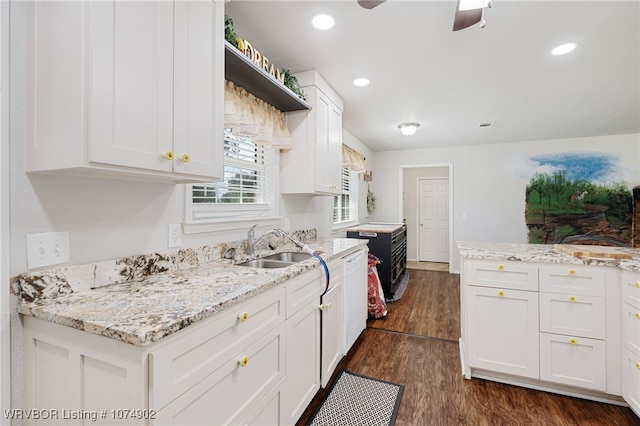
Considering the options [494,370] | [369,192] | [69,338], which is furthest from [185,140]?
[369,192]

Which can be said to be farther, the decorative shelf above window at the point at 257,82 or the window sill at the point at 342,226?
the window sill at the point at 342,226

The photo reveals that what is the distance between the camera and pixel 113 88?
3.12 ft

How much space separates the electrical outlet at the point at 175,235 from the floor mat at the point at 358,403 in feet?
4.16

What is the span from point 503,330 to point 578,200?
417 cm

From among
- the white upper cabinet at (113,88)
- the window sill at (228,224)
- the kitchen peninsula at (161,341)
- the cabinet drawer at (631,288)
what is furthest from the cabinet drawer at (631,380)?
the white upper cabinet at (113,88)

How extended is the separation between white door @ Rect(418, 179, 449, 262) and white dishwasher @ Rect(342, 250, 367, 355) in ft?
14.0

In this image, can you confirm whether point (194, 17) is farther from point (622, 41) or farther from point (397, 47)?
point (622, 41)

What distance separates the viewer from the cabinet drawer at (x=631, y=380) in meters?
1.64

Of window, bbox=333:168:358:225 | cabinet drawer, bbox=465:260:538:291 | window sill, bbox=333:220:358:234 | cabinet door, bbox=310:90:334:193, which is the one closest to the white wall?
window, bbox=333:168:358:225

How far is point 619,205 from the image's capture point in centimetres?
459

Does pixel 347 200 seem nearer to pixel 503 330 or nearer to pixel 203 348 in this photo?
pixel 503 330

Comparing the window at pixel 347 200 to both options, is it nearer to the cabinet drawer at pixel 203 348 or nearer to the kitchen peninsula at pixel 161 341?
the kitchen peninsula at pixel 161 341

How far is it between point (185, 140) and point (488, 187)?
5440 millimetres

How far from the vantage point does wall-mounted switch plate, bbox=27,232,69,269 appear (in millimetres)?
1008
